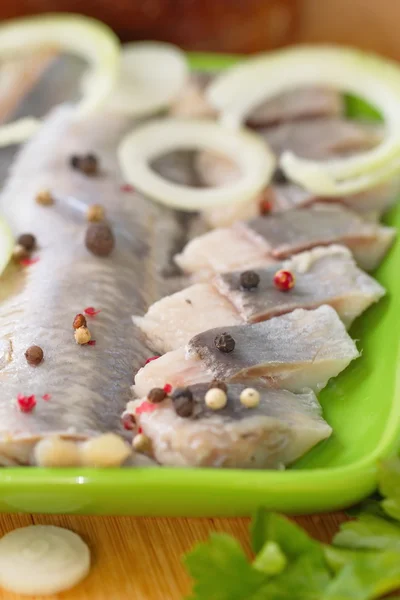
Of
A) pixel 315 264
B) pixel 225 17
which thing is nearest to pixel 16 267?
pixel 315 264

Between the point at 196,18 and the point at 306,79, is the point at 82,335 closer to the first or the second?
the point at 306,79

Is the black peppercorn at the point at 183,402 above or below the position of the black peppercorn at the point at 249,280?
below

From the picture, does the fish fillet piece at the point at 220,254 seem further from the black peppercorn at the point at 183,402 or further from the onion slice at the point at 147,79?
the onion slice at the point at 147,79

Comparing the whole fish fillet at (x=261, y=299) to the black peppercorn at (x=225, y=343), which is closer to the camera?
the black peppercorn at (x=225, y=343)

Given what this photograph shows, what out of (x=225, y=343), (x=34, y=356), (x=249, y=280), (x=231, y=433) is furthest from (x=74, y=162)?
(x=231, y=433)

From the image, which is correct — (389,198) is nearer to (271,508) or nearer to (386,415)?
(386,415)

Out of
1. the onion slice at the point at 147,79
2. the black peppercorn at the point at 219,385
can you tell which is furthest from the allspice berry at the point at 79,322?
the onion slice at the point at 147,79

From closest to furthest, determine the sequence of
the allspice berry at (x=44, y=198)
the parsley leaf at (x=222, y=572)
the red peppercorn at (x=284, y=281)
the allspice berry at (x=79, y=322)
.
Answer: the parsley leaf at (x=222, y=572), the allspice berry at (x=79, y=322), the red peppercorn at (x=284, y=281), the allspice berry at (x=44, y=198)
